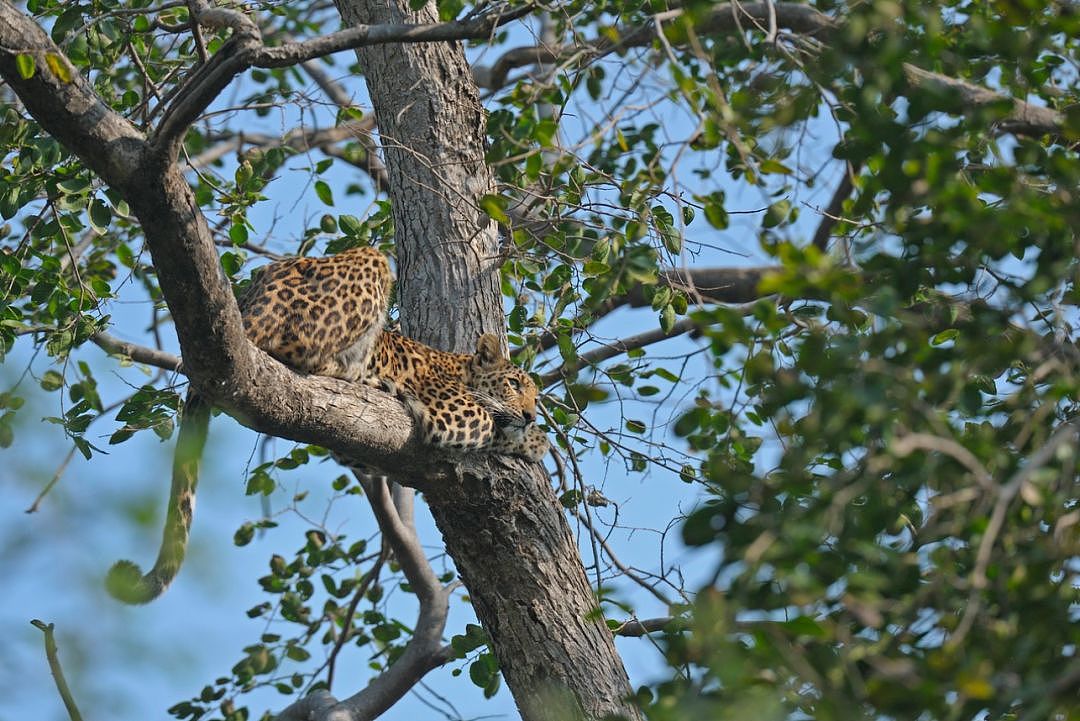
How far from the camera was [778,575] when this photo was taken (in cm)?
324

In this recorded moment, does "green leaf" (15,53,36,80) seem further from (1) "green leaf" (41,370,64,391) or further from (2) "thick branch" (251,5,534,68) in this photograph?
(1) "green leaf" (41,370,64,391)

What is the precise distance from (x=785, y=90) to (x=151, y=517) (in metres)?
2.61

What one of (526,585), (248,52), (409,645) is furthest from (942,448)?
(409,645)

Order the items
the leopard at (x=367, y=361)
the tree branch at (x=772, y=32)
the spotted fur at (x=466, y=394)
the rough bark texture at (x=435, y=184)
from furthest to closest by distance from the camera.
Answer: the rough bark texture at (x=435, y=184) → the spotted fur at (x=466, y=394) → the leopard at (x=367, y=361) → the tree branch at (x=772, y=32)

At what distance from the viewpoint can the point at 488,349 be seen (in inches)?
303

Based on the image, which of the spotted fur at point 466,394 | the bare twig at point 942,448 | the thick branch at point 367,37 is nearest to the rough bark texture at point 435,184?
the spotted fur at point 466,394

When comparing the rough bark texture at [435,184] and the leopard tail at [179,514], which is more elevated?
the rough bark texture at [435,184]

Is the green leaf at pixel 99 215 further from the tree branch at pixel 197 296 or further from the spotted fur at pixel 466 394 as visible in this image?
the spotted fur at pixel 466 394

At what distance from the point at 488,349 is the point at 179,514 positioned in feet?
6.87

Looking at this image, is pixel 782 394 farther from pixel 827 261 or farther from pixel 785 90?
pixel 785 90

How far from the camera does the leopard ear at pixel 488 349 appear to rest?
7605mm

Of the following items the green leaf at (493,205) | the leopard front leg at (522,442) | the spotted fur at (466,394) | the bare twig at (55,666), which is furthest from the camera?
the leopard front leg at (522,442)

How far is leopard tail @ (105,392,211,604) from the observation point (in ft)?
18.6

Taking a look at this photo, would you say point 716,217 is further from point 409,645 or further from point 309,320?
point 409,645
